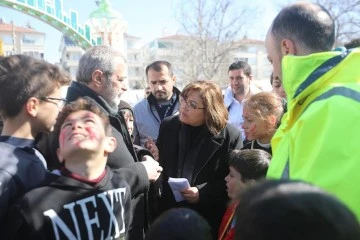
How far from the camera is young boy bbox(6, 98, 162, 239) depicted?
1.57 metres

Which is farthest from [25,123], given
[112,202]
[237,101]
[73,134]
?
[237,101]

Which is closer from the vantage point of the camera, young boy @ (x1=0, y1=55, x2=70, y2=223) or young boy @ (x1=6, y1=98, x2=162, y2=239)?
young boy @ (x1=6, y1=98, x2=162, y2=239)

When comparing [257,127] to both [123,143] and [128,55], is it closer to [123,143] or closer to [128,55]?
[123,143]

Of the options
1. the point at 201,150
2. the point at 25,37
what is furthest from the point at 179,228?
the point at 25,37

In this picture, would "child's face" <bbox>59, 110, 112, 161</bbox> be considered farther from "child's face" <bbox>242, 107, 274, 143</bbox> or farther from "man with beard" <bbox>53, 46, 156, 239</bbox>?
"child's face" <bbox>242, 107, 274, 143</bbox>

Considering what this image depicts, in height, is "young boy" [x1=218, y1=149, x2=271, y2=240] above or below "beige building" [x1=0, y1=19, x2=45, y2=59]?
below

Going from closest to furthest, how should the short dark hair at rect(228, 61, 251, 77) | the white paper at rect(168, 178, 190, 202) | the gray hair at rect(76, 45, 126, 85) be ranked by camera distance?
the gray hair at rect(76, 45, 126, 85), the white paper at rect(168, 178, 190, 202), the short dark hair at rect(228, 61, 251, 77)

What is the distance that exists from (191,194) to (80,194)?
1297mm

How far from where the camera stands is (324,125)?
1259 millimetres

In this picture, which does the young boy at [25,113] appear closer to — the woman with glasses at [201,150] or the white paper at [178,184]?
the white paper at [178,184]

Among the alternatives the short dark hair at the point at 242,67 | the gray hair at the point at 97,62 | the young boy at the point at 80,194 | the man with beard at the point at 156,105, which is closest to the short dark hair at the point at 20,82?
the young boy at the point at 80,194

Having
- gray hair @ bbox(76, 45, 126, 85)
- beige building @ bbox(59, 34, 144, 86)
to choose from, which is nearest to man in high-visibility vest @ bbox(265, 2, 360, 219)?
gray hair @ bbox(76, 45, 126, 85)

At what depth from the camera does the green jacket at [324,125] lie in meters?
1.19

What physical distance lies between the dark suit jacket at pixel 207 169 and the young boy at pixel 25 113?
51.4 inches
